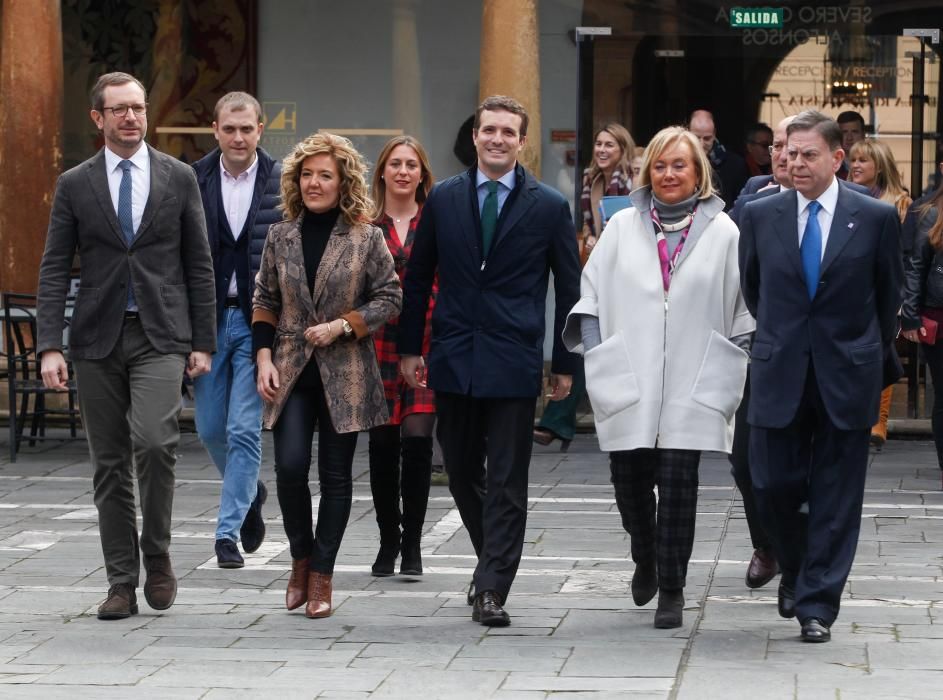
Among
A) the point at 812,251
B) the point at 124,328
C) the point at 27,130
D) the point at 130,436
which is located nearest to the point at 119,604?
the point at 130,436

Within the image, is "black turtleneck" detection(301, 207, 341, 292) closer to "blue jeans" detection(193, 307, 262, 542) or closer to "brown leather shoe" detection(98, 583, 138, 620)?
"blue jeans" detection(193, 307, 262, 542)

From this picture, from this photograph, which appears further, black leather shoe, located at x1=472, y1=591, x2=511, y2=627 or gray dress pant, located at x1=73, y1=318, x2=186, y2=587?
gray dress pant, located at x1=73, y1=318, x2=186, y2=587

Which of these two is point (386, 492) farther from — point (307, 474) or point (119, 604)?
point (119, 604)

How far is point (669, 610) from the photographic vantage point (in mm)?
6637

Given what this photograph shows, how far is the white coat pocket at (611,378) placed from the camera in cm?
670

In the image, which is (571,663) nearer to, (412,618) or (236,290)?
(412,618)

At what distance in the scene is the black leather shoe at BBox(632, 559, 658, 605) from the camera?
689 cm

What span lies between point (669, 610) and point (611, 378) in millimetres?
823

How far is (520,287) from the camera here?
274 inches

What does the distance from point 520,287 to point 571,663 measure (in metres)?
1.50

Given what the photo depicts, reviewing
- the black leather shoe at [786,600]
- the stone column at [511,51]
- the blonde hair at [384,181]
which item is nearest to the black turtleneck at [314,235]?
the blonde hair at [384,181]

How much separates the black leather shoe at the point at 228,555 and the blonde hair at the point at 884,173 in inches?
200

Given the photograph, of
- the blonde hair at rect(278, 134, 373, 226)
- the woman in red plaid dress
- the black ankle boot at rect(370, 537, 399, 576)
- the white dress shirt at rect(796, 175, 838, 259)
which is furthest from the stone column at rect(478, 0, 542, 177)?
the white dress shirt at rect(796, 175, 838, 259)

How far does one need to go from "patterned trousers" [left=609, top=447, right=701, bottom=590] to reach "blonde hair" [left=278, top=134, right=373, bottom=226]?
4.40 ft
